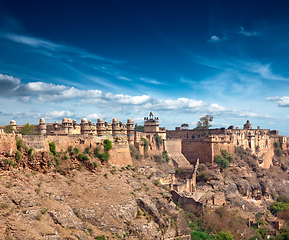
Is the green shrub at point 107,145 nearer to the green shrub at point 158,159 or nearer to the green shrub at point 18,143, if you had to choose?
the green shrub at point 18,143

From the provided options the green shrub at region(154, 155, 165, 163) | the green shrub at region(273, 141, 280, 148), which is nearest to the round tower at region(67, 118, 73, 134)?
the green shrub at region(154, 155, 165, 163)

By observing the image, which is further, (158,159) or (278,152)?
(278,152)

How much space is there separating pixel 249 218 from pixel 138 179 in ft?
56.7

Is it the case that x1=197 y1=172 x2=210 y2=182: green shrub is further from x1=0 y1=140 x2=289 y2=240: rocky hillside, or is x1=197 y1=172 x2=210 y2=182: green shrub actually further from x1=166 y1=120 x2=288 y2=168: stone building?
x1=166 y1=120 x2=288 y2=168: stone building

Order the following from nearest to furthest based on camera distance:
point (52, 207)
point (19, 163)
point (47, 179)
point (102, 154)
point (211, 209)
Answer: point (52, 207), point (19, 163), point (47, 179), point (102, 154), point (211, 209)

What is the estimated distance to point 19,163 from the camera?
17.7m

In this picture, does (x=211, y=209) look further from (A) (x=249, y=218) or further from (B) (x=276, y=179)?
(B) (x=276, y=179)

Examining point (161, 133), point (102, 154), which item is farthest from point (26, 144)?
point (161, 133)

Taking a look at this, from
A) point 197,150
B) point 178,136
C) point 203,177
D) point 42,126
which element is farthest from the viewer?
point 178,136

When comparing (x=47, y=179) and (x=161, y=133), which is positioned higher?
(x=161, y=133)

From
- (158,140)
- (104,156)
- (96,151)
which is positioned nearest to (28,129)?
(96,151)

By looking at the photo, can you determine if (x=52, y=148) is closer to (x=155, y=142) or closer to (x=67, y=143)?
(x=67, y=143)

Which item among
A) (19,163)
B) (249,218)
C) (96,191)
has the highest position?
Result: (19,163)

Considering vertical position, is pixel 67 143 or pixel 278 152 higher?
pixel 67 143
